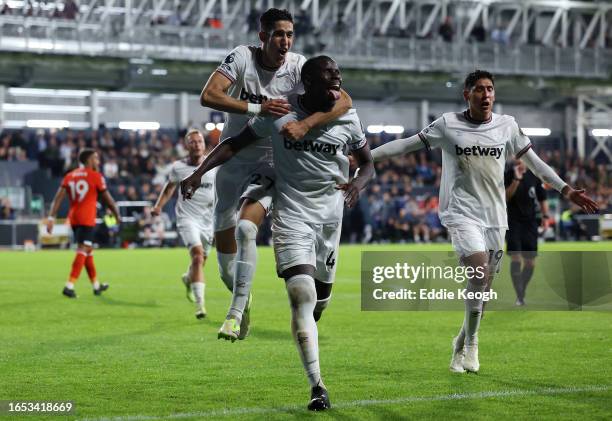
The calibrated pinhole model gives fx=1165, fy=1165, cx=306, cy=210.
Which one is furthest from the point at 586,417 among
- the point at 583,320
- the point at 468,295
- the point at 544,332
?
the point at 583,320

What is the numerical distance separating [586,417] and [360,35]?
51.9 m

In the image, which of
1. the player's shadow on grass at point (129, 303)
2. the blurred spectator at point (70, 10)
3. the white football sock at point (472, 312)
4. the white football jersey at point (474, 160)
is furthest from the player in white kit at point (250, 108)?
the blurred spectator at point (70, 10)

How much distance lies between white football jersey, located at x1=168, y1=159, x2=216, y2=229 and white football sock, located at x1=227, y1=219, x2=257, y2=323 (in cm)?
706

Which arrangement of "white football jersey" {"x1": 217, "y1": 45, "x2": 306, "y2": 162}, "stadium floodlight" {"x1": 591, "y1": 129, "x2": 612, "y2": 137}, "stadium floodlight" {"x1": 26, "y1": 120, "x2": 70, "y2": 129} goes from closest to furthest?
1. "white football jersey" {"x1": 217, "y1": 45, "x2": 306, "y2": 162}
2. "stadium floodlight" {"x1": 26, "y1": 120, "x2": 70, "y2": 129}
3. "stadium floodlight" {"x1": 591, "y1": 129, "x2": 612, "y2": 137}

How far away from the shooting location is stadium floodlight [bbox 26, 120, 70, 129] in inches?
2147

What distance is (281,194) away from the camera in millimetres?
8109

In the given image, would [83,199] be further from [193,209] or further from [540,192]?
[540,192]

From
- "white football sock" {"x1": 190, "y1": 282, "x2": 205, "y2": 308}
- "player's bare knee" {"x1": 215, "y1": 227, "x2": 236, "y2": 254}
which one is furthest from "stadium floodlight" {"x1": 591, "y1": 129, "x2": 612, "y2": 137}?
"player's bare knee" {"x1": 215, "y1": 227, "x2": 236, "y2": 254}

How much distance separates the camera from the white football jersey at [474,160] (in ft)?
31.6

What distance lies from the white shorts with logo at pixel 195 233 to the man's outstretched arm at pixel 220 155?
22.2ft

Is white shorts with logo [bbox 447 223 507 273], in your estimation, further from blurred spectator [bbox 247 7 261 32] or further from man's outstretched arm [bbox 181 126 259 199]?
blurred spectator [bbox 247 7 261 32]

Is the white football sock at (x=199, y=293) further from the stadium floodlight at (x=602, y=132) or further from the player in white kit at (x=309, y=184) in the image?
the stadium floodlight at (x=602, y=132)

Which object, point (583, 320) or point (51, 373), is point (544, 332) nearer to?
point (583, 320)

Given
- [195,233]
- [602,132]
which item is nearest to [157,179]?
[195,233]
